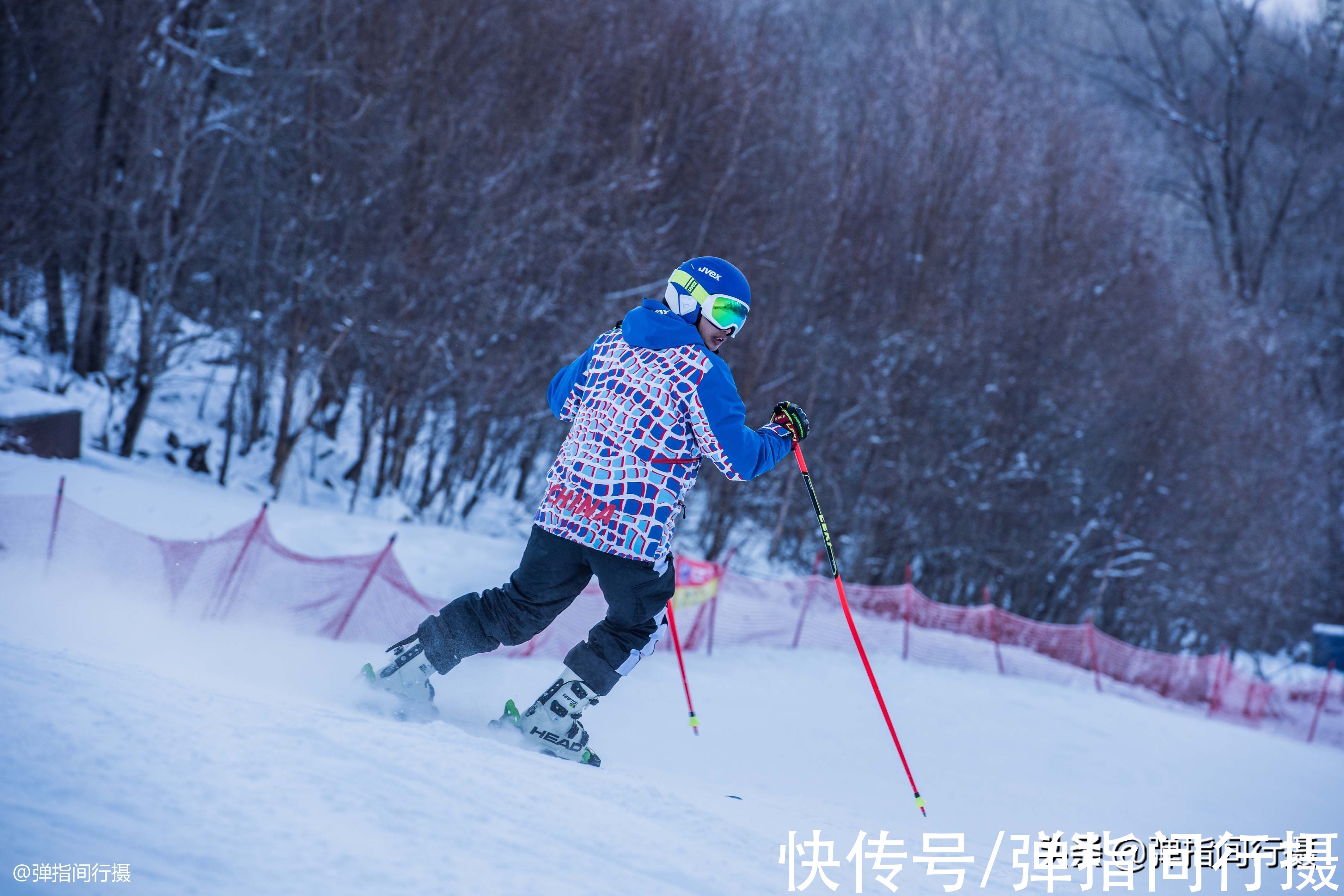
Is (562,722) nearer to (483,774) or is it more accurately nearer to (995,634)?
(483,774)

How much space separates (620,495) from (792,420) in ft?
2.38

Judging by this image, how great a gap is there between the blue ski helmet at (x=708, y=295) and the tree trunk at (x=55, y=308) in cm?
1139

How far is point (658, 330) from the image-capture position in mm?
3168

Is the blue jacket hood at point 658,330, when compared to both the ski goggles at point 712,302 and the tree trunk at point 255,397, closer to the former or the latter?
the ski goggles at point 712,302

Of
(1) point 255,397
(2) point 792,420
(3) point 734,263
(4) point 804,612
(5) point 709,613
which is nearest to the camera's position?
(2) point 792,420

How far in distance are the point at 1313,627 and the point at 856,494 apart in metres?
13.9

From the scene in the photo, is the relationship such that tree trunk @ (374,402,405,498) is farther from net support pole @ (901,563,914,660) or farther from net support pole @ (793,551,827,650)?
net support pole @ (901,563,914,660)

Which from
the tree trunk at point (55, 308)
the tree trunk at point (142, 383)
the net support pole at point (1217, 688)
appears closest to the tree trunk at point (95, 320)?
the tree trunk at point (55, 308)

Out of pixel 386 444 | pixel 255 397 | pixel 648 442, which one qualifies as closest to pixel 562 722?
pixel 648 442

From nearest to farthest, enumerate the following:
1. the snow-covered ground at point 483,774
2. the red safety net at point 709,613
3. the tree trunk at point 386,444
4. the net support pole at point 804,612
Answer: the snow-covered ground at point 483,774 < the red safety net at point 709,613 < the net support pole at point 804,612 < the tree trunk at point 386,444

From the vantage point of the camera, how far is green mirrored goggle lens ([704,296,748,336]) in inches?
126

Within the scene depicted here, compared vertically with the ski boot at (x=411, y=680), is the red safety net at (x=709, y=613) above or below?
below

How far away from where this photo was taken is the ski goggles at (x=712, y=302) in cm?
321

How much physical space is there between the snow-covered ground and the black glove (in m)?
1.27
